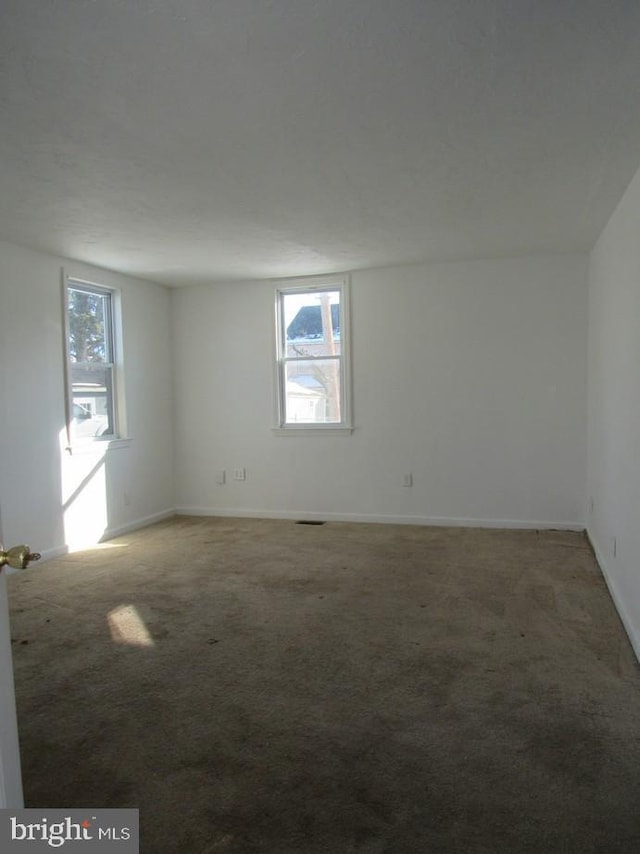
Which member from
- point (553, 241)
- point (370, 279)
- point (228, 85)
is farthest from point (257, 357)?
point (228, 85)

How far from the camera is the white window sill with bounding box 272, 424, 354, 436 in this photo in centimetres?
577

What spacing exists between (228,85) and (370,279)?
349cm

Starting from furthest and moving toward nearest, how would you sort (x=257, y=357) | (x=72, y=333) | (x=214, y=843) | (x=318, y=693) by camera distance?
1. (x=257, y=357)
2. (x=72, y=333)
3. (x=318, y=693)
4. (x=214, y=843)

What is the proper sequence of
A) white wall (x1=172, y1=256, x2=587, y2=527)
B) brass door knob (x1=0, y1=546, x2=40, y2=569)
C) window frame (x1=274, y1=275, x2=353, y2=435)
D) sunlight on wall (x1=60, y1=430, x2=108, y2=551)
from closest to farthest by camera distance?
brass door knob (x1=0, y1=546, x2=40, y2=569) < sunlight on wall (x1=60, y1=430, x2=108, y2=551) < white wall (x1=172, y1=256, x2=587, y2=527) < window frame (x1=274, y1=275, x2=353, y2=435)

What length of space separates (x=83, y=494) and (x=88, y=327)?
4.85 feet

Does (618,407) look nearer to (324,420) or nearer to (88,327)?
(324,420)

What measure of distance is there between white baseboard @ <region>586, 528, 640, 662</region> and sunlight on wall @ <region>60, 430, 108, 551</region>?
4.06m

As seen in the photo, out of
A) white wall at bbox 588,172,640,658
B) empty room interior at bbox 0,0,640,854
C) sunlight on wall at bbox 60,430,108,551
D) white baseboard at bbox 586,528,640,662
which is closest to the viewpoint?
empty room interior at bbox 0,0,640,854

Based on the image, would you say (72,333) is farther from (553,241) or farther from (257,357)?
(553,241)

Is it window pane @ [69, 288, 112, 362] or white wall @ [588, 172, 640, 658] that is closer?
white wall @ [588, 172, 640, 658]

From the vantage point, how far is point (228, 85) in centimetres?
221

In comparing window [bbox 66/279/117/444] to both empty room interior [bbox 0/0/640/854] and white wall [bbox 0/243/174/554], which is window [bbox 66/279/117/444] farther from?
white wall [bbox 0/243/174/554]

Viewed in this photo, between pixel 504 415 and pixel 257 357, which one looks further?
pixel 257 357

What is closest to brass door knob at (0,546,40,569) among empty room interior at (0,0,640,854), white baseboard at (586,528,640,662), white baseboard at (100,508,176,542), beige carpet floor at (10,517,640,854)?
empty room interior at (0,0,640,854)
